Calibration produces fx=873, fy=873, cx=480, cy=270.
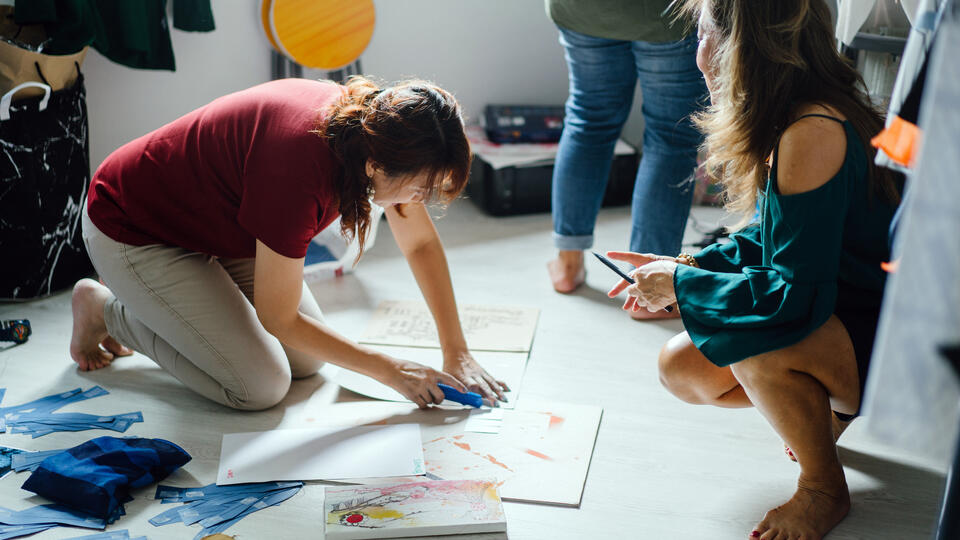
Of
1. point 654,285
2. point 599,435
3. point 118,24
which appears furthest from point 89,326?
point 654,285

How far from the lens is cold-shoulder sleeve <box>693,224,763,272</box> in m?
1.48

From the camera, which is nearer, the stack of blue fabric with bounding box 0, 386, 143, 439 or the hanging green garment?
the stack of blue fabric with bounding box 0, 386, 143, 439

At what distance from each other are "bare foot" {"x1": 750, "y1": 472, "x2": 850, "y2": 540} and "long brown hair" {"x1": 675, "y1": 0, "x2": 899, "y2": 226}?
0.46 meters

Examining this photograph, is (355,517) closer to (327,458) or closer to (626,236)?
(327,458)

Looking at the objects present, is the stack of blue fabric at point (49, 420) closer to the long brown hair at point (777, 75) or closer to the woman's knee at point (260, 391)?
the woman's knee at point (260, 391)

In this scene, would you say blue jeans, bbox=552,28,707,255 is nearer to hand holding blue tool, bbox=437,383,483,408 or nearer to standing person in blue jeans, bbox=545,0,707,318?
standing person in blue jeans, bbox=545,0,707,318

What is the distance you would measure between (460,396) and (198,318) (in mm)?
517

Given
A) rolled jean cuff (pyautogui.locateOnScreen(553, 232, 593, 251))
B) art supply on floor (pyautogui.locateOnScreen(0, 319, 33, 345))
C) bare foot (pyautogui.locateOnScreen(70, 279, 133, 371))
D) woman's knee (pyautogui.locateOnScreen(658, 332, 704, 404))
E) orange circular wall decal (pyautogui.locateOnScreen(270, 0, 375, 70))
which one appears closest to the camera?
woman's knee (pyautogui.locateOnScreen(658, 332, 704, 404))

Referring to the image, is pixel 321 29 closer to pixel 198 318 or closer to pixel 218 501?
pixel 198 318

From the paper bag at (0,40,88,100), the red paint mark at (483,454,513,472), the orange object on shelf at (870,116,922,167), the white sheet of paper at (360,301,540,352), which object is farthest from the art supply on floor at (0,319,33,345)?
the orange object on shelf at (870,116,922,167)

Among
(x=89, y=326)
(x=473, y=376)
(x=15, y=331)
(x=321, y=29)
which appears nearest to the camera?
(x=473, y=376)

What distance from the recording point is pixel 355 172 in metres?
1.38

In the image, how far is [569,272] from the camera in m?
2.28

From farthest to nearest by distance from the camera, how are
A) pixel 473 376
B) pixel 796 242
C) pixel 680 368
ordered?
pixel 473 376, pixel 680 368, pixel 796 242
